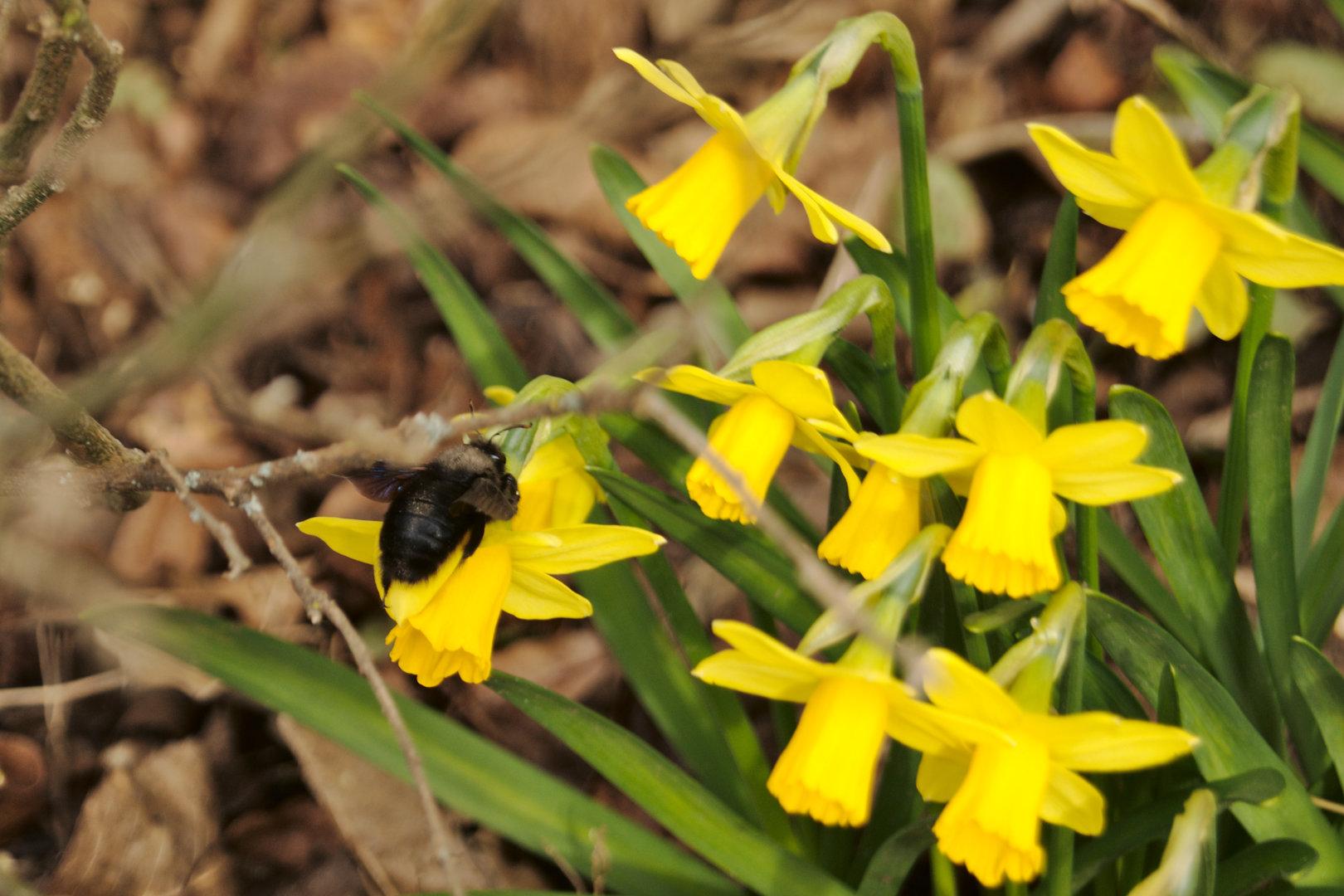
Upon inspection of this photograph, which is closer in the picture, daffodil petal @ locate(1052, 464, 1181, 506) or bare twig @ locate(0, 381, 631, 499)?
bare twig @ locate(0, 381, 631, 499)

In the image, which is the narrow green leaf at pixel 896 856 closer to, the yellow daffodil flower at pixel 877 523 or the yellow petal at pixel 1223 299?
the yellow daffodil flower at pixel 877 523

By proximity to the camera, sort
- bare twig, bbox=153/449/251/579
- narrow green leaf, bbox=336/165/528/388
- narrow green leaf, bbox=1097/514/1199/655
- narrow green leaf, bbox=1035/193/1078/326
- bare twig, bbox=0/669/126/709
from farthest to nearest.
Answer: bare twig, bbox=0/669/126/709
narrow green leaf, bbox=336/165/528/388
narrow green leaf, bbox=1097/514/1199/655
narrow green leaf, bbox=1035/193/1078/326
bare twig, bbox=153/449/251/579

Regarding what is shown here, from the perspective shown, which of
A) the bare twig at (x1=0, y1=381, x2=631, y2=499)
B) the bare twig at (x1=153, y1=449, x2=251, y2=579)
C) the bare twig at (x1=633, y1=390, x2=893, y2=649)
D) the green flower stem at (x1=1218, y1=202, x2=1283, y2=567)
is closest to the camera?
the bare twig at (x1=633, y1=390, x2=893, y2=649)

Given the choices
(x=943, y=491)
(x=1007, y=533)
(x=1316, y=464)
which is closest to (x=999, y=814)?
(x=1007, y=533)

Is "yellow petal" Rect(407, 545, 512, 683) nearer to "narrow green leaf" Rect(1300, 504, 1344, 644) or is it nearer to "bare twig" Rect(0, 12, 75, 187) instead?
"bare twig" Rect(0, 12, 75, 187)

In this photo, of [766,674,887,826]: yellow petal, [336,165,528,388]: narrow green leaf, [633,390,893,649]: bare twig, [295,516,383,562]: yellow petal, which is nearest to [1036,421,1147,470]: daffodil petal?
[766,674,887,826]: yellow petal

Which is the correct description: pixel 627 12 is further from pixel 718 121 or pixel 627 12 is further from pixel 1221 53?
pixel 718 121

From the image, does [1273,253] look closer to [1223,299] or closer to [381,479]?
[1223,299]
